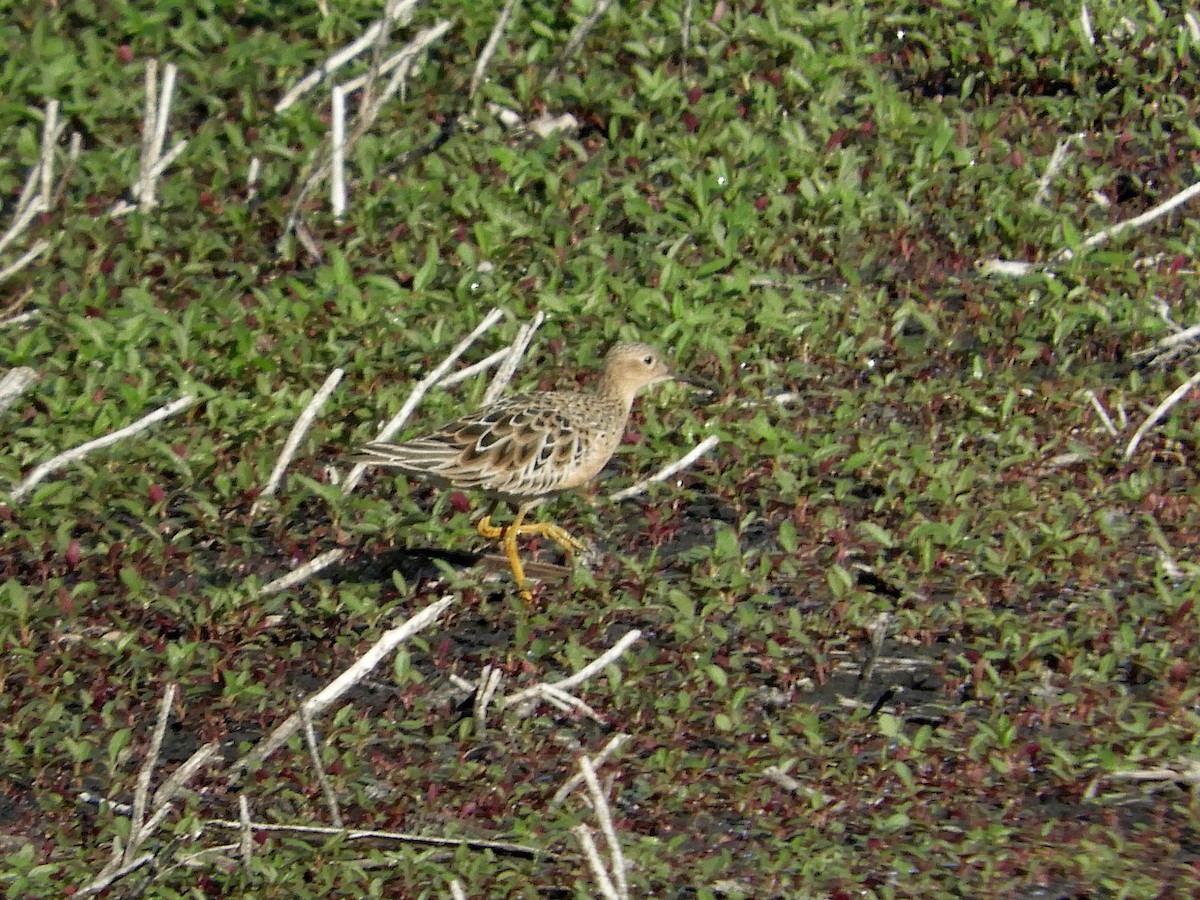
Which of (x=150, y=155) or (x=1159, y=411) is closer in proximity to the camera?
(x=1159, y=411)

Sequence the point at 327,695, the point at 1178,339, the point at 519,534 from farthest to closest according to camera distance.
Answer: the point at 1178,339, the point at 519,534, the point at 327,695

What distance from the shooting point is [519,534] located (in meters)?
8.06

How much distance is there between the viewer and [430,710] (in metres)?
7.02

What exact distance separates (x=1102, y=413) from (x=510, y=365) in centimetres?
266

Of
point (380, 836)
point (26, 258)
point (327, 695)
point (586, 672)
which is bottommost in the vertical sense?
point (380, 836)

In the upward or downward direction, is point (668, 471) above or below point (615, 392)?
below

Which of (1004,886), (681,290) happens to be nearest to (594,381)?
(681,290)

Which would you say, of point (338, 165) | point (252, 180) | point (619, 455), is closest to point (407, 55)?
point (338, 165)

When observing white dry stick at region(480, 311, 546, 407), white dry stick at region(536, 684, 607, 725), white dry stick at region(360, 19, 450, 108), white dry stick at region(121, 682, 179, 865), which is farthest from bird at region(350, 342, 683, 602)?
white dry stick at region(360, 19, 450, 108)

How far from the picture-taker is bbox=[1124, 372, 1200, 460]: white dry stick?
8.23 meters

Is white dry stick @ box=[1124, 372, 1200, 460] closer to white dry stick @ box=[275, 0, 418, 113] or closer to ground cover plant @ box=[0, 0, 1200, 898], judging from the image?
Result: ground cover plant @ box=[0, 0, 1200, 898]

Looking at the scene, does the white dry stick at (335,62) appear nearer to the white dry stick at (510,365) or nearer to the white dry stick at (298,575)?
the white dry stick at (510,365)

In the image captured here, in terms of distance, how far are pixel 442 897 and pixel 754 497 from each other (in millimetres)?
2777

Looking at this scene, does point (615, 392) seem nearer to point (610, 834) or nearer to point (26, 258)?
point (26, 258)
